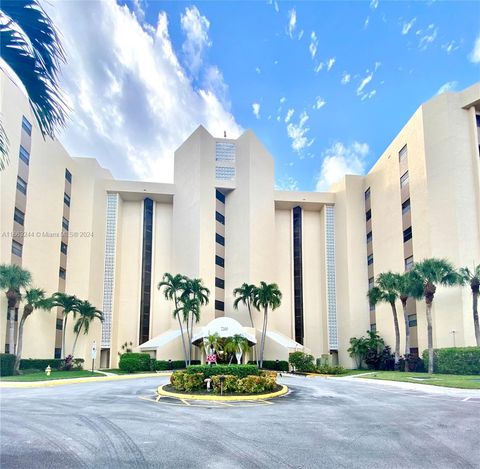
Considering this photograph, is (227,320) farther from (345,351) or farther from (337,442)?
(337,442)

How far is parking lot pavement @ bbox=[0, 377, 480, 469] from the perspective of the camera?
866 cm

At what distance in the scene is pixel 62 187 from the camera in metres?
45.2

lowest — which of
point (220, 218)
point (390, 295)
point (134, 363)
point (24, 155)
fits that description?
point (134, 363)

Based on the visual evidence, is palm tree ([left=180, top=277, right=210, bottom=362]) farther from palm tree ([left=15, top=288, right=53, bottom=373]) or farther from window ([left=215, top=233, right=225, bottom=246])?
palm tree ([left=15, top=288, right=53, bottom=373])

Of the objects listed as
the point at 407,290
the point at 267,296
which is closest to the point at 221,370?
the point at 407,290

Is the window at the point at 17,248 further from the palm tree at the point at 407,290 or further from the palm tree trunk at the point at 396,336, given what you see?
the palm tree trunk at the point at 396,336

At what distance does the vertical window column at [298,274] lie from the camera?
53594mm

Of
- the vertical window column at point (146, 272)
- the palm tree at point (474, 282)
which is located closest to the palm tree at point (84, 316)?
the vertical window column at point (146, 272)

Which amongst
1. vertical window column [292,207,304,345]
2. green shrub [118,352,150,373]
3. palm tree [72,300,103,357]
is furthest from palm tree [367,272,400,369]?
palm tree [72,300,103,357]

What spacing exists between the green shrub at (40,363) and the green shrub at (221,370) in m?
20.8

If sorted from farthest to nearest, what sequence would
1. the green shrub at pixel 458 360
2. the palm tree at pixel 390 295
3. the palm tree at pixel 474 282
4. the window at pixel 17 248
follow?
the palm tree at pixel 390 295, the window at pixel 17 248, the palm tree at pixel 474 282, the green shrub at pixel 458 360

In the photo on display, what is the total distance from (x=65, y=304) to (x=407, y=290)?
30074mm

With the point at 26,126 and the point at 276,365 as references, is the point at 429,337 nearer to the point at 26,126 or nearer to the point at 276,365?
the point at 276,365

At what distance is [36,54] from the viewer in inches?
183
